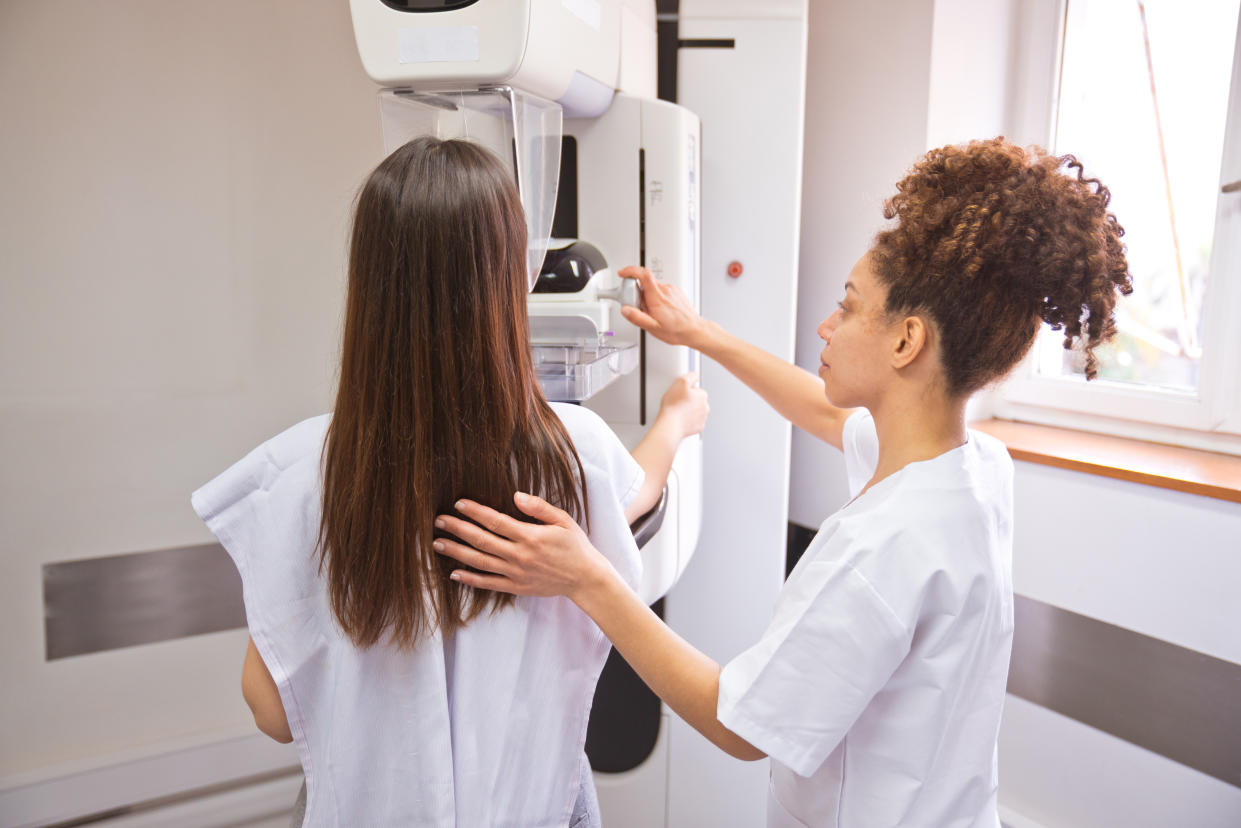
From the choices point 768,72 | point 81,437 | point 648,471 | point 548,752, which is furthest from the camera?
point 81,437

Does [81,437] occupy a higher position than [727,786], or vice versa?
[81,437]

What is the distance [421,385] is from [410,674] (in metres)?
0.30

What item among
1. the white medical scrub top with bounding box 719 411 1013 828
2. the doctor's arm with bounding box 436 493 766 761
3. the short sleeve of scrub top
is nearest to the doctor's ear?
the white medical scrub top with bounding box 719 411 1013 828

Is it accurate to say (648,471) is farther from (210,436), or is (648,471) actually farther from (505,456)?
(210,436)

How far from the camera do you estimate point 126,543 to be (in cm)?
173

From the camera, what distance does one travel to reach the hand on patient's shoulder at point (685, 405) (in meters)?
1.24

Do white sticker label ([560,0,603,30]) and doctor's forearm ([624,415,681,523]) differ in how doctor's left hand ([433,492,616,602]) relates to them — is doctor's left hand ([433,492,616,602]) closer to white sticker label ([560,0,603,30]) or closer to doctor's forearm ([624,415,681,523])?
doctor's forearm ([624,415,681,523])

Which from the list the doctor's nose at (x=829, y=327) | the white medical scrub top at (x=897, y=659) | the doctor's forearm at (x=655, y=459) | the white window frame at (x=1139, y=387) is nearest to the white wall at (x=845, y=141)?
the white window frame at (x=1139, y=387)

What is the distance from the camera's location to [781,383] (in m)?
1.28

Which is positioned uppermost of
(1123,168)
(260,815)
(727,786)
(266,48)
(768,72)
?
(266,48)

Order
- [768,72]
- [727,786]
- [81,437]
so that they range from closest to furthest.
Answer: [768,72] < [727,786] < [81,437]

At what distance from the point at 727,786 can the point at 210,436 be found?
4.23 ft

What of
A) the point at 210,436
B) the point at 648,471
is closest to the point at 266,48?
→ the point at 210,436

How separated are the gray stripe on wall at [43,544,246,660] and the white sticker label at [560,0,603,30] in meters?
1.40
